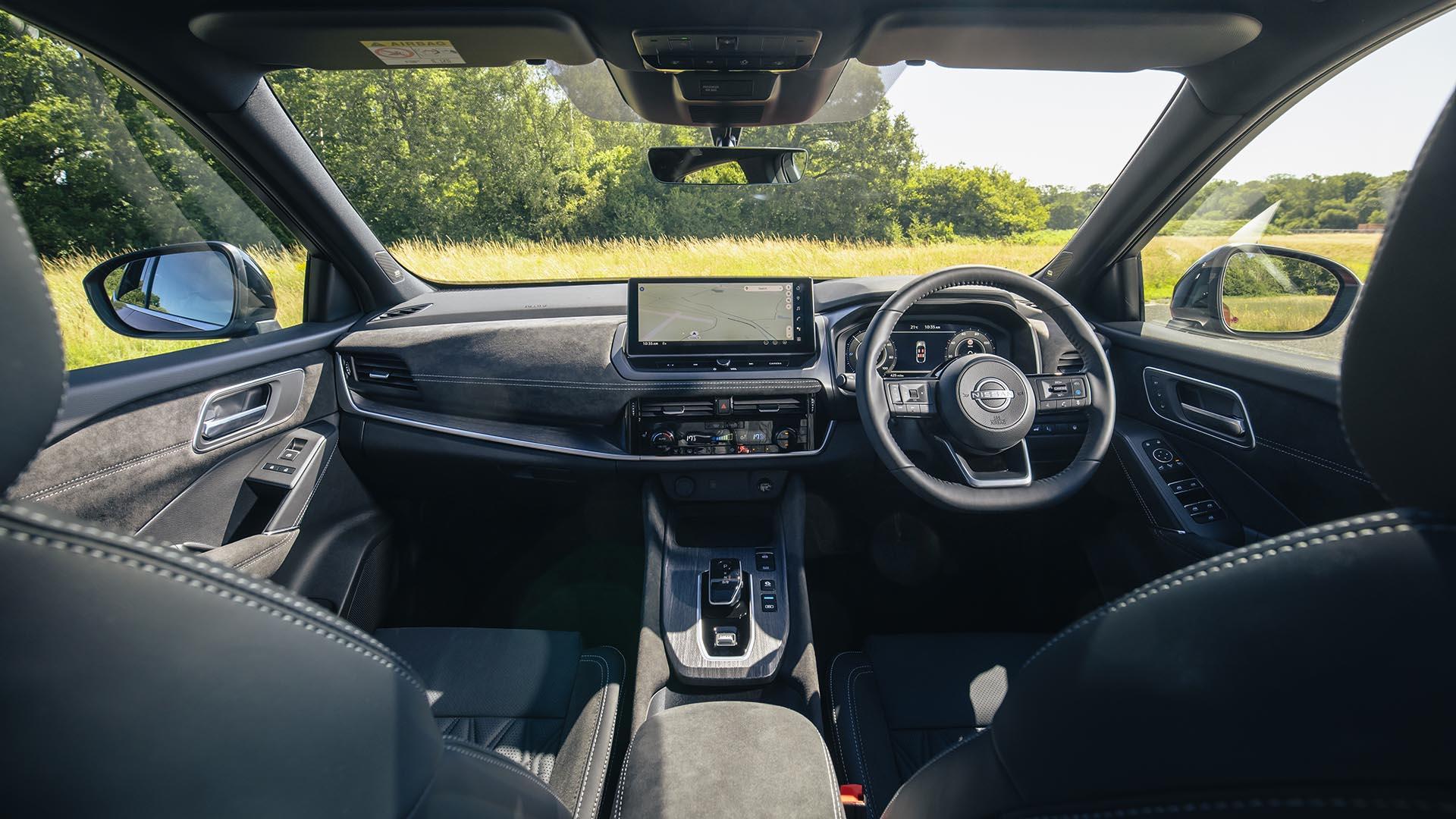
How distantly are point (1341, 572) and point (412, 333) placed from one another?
294 cm

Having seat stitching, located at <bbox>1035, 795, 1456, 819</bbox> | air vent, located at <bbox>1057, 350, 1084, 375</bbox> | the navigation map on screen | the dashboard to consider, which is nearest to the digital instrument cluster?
the dashboard

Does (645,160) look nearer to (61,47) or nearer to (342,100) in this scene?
(342,100)

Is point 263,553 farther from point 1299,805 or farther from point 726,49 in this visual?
point 1299,805

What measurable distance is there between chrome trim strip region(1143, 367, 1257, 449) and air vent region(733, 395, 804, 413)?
1335 millimetres

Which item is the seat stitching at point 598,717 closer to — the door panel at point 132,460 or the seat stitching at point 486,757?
the seat stitching at point 486,757

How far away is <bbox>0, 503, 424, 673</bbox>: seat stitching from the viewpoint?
53 cm

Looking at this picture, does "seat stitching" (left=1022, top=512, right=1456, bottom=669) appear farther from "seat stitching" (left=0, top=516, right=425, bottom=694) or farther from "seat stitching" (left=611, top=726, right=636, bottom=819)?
"seat stitching" (left=611, top=726, right=636, bottom=819)

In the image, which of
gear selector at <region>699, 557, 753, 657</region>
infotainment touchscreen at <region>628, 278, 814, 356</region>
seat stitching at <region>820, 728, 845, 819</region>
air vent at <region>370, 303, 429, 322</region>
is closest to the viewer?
seat stitching at <region>820, 728, 845, 819</region>

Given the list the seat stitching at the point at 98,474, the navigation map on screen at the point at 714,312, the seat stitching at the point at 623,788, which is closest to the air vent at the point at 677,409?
the navigation map on screen at the point at 714,312

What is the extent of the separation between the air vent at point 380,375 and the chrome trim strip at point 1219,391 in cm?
293

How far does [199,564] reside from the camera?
0.60m

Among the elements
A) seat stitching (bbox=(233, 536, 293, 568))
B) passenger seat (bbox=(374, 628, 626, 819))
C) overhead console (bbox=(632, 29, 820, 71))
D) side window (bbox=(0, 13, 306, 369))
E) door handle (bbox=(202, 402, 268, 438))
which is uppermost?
overhead console (bbox=(632, 29, 820, 71))

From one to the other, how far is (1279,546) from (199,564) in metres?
0.99

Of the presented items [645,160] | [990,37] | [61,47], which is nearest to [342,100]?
[61,47]
